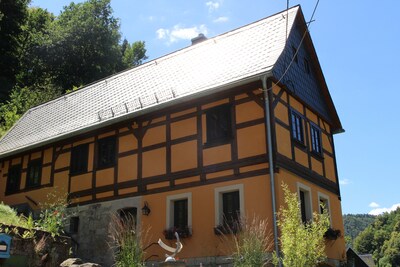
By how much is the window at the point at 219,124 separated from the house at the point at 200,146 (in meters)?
0.03

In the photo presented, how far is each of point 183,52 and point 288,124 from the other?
5.64m

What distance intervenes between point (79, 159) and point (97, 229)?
2.80 meters

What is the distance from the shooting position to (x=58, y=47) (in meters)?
34.0

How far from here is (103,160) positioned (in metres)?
15.3

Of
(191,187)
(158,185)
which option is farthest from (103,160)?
(191,187)

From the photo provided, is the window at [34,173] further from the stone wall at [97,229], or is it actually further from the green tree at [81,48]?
the green tree at [81,48]

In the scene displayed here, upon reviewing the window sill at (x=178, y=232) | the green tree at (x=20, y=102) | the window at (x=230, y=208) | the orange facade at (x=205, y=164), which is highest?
the green tree at (x=20, y=102)

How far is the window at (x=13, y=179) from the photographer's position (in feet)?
58.9

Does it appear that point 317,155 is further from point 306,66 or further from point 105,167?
point 105,167

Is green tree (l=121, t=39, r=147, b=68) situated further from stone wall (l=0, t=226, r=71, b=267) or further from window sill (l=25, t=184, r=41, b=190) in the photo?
stone wall (l=0, t=226, r=71, b=267)

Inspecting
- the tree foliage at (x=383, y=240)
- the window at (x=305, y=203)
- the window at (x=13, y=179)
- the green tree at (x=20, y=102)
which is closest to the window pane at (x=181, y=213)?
the window at (x=305, y=203)

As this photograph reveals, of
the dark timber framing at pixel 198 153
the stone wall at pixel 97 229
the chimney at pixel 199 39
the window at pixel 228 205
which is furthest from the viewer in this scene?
the chimney at pixel 199 39

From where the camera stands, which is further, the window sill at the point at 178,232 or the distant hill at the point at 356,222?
the distant hill at the point at 356,222

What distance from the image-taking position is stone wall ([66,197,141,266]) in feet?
45.6
